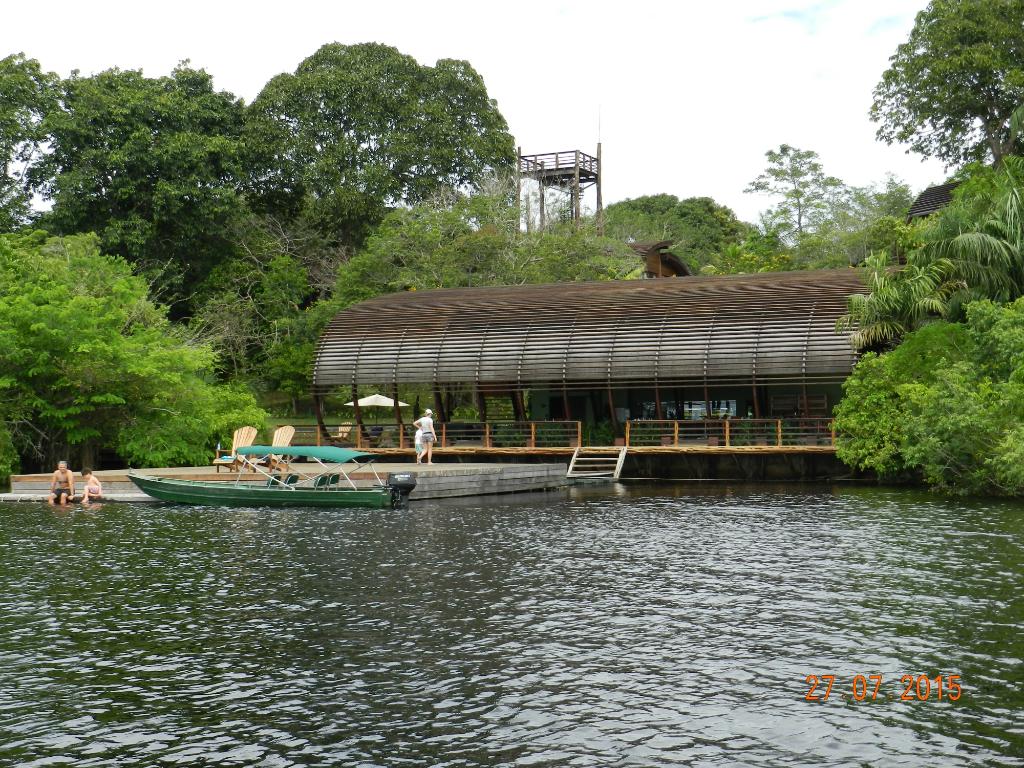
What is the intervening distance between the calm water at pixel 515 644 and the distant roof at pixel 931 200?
3651 cm

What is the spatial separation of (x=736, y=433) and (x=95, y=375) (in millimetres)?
Answer: 21244

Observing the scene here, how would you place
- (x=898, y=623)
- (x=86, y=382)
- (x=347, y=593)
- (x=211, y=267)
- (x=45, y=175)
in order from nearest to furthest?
(x=898, y=623) → (x=347, y=593) → (x=86, y=382) → (x=45, y=175) → (x=211, y=267)

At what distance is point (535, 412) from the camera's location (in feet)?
147

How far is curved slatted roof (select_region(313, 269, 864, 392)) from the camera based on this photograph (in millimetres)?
36812

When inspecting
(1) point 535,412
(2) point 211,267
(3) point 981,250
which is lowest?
(1) point 535,412

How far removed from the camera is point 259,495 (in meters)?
29.5

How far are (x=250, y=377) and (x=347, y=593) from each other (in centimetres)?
3958

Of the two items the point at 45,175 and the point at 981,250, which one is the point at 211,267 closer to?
the point at 45,175

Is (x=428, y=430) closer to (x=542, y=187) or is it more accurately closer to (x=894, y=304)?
(x=894, y=304)

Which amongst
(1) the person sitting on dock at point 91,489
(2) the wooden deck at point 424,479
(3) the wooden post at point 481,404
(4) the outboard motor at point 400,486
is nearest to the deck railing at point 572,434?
(3) the wooden post at point 481,404

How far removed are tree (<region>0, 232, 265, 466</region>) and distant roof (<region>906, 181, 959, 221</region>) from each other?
3554cm

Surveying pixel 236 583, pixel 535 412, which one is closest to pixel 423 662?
pixel 236 583

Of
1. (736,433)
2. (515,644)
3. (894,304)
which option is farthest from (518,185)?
(515,644)

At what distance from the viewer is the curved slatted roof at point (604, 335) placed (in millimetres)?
36812
